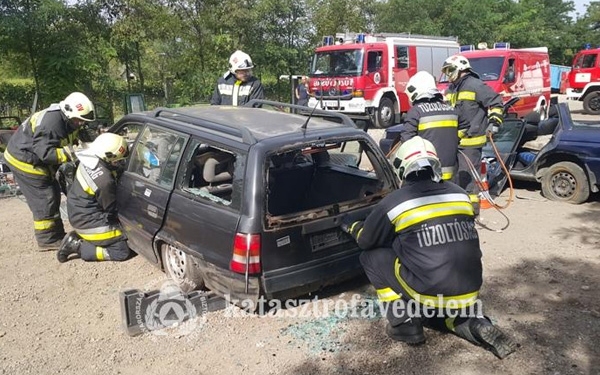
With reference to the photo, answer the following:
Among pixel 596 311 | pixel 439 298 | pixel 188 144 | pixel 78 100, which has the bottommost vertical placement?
pixel 596 311

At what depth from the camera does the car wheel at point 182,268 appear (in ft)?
13.2

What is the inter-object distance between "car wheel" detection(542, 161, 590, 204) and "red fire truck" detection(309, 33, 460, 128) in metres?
7.93

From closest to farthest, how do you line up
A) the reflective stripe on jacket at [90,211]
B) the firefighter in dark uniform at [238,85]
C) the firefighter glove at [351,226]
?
the firefighter glove at [351,226] → the reflective stripe on jacket at [90,211] → the firefighter in dark uniform at [238,85]

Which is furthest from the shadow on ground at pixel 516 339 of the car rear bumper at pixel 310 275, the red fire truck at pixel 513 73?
the red fire truck at pixel 513 73

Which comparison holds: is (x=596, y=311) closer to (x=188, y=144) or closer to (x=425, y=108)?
(x=425, y=108)

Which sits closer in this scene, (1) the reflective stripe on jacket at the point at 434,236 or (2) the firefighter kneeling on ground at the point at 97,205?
(1) the reflective stripe on jacket at the point at 434,236

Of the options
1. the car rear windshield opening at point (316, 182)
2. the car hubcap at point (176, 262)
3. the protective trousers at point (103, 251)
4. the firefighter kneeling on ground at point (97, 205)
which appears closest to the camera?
the car hubcap at point (176, 262)

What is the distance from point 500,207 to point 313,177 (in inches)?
129

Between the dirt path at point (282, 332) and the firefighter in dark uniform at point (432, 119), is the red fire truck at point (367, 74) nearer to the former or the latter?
the firefighter in dark uniform at point (432, 119)

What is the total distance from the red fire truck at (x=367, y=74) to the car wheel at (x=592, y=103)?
6862mm

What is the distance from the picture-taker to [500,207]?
6781 mm

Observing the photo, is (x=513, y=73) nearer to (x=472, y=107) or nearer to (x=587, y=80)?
(x=587, y=80)

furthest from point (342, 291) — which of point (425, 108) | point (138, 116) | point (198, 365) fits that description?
point (138, 116)

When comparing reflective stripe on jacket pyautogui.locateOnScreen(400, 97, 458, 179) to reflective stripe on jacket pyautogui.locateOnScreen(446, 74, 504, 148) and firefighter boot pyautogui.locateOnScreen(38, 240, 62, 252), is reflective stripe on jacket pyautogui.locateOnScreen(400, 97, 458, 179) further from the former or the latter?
firefighter boot pyautogui.locateOnScreen(38, 240, 62, 252)
